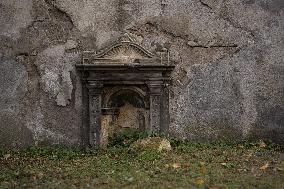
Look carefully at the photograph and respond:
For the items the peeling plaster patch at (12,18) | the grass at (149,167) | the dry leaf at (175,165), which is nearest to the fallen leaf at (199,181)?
the grass at (149,167)

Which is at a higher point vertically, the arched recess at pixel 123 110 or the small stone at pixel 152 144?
the arched recess at pixel 123 110

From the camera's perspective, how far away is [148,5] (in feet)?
28.9

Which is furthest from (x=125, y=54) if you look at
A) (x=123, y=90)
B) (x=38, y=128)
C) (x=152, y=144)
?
(x=38, y=128)

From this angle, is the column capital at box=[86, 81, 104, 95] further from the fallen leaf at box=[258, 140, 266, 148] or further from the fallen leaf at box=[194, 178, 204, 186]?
the fallen leaf at box=[194, 178, 204, 186]

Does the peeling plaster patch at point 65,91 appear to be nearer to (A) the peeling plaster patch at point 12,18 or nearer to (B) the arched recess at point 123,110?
(B) the arched recess at point 123,110

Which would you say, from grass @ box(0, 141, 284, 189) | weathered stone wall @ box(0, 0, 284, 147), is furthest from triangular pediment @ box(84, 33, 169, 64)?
grass @ box(0, 141, 284, 189)

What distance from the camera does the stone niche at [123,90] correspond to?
8586mm

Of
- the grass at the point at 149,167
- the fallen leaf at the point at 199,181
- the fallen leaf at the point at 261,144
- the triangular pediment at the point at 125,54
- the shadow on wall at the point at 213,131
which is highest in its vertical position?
the triangular pediment at the point at 125,54

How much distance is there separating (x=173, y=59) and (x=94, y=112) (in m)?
1.74

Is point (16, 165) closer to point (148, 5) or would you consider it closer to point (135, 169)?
point (135, 169)

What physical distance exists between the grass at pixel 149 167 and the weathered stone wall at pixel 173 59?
1.47 feet

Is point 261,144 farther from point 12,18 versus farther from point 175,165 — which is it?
point 12,18

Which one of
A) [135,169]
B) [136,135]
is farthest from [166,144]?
[135,169]

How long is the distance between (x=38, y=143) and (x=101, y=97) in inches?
Result: 55.0
